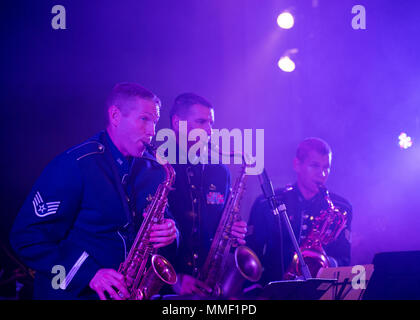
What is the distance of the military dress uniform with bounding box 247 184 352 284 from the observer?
4.27 meters

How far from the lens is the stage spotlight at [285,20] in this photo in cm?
537

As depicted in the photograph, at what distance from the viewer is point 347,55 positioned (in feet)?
19.3

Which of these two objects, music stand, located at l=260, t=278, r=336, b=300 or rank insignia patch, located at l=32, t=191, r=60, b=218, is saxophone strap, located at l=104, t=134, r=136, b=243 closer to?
rank insignia patch, located at l=32, t=191, r=60, b=218

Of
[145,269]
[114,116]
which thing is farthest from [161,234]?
[114,116]

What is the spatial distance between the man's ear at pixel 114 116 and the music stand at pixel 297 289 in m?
1.68

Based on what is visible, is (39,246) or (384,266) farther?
(384,266)

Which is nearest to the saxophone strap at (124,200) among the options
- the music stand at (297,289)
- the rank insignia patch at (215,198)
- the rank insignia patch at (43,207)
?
the rank insignia patch at (43,207)

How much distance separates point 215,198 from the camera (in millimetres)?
4074

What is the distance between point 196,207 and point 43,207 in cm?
152

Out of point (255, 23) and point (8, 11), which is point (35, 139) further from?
point (255, 23)

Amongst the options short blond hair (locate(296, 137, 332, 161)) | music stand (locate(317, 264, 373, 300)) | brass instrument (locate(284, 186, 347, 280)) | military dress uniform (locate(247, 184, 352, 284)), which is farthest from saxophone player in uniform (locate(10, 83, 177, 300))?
short blond hair (locate(296, 137, 332, 161))

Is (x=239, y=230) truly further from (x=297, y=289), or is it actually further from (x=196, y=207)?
(x=297, y=289)

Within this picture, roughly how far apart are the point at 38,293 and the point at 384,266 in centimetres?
252

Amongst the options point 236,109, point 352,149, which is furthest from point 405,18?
point 236,109
